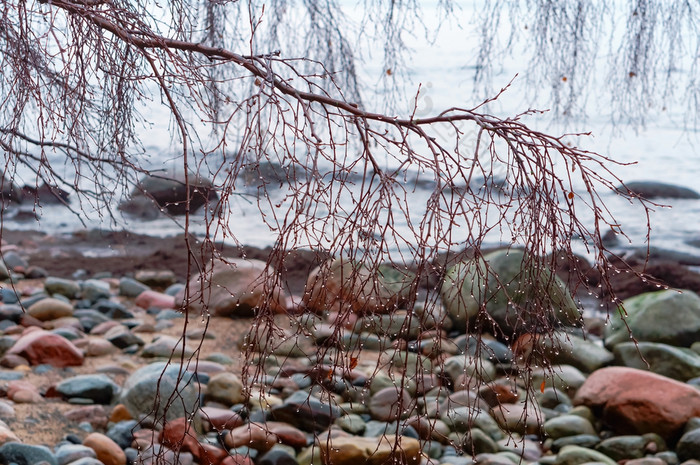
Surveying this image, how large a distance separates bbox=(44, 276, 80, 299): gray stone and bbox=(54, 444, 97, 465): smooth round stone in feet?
10.1

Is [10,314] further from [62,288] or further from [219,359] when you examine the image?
[219,359]

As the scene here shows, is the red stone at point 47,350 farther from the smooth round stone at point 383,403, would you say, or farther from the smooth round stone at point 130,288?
the smooth round stone at point 383,403

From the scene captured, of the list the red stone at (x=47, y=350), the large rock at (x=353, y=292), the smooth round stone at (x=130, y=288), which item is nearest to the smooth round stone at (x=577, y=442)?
the large rock at (x=353, y=292)

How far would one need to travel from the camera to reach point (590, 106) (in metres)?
14.7

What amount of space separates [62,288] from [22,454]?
11.0 feet

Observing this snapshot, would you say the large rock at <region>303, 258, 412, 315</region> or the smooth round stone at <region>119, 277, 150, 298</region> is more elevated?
the large rock at <region>303, 258, 412, 315</region>

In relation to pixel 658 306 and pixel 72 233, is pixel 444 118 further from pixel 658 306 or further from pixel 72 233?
pixel 72 233

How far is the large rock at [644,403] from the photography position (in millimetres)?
4445

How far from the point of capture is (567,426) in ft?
15.0

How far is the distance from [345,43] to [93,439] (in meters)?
2.38

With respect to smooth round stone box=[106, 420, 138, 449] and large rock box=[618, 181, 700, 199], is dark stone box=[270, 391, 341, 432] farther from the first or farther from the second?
large rock box=[618, 181, 700, 199]

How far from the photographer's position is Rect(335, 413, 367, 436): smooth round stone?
14.8 feet

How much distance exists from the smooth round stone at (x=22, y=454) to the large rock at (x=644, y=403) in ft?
10.2

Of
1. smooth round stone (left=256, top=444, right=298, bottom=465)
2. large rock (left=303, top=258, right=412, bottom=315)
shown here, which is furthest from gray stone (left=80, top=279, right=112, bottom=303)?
large rock (left=303, top=258, right=412, bottom=315)
